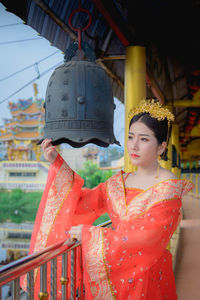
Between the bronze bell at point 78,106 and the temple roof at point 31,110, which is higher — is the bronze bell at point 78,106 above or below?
below

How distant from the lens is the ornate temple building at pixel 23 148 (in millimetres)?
24938

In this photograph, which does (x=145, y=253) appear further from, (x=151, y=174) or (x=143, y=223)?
(x=151, y=174)

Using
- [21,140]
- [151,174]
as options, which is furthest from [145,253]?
[21,140]

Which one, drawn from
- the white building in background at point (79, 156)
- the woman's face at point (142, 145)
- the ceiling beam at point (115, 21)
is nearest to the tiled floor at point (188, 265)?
the woman's face at point (142, 145)

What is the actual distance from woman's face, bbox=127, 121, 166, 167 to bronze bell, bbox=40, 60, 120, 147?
0.47 feet

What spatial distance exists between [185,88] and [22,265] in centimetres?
502

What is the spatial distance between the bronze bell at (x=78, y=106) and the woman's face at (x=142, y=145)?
5.7 inches

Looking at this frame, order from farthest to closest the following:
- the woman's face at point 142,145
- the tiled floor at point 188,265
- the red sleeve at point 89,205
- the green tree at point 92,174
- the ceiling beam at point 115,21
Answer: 1. the green tree at point 92,174
2. the tiled floor at point 188,265
3. the ceiling beam at point 115,21
4. the red sleeve at point 89,205
5. the woman's face at point 142,145

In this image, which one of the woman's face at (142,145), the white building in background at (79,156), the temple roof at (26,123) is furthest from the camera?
the temple roof at (26,123)

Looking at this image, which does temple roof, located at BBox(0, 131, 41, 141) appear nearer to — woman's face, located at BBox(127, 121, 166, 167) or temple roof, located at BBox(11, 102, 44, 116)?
temple roof, located at BBox(11, 102, 44, 116)

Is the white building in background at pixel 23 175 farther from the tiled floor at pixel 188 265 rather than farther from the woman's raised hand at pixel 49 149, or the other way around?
the woman's raised hand at pixel 49 149

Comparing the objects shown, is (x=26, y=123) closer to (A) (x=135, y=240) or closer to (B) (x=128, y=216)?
(B) (x=128, y=216)

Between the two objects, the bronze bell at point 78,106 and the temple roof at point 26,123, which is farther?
the temple roof at point 26,123

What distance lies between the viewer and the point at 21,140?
26906 millimetres
